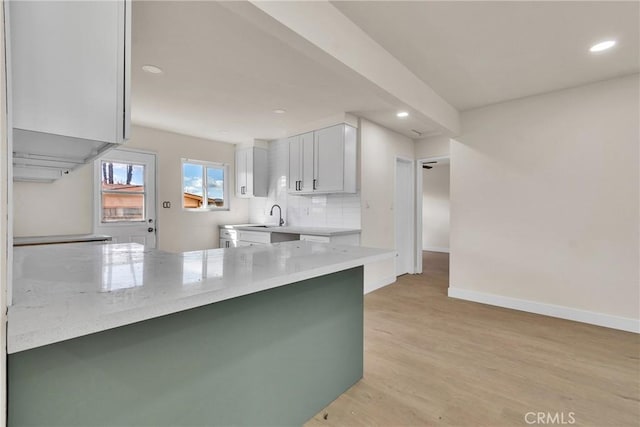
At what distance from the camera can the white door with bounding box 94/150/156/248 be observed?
13.4ft

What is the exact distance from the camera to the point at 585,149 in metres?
3.12

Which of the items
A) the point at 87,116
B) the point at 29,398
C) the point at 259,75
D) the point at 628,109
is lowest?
the point at 29,398

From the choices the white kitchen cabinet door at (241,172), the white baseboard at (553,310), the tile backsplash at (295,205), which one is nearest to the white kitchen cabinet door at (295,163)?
the tile backsplash at (295,205)

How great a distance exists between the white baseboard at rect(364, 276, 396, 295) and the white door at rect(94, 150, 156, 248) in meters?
3.33

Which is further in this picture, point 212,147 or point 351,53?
point 212,147

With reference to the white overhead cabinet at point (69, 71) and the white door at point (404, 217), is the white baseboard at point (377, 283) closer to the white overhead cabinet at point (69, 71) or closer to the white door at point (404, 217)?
the white door at point (404, 217)

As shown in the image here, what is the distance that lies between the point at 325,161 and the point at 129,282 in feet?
10.9

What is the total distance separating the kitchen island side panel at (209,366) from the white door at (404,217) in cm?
330

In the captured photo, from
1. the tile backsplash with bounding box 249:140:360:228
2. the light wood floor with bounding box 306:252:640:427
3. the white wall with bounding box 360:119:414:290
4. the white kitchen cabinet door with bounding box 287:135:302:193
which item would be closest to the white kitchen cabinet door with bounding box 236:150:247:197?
the tile backsplash with bounding box 249:140:360:228

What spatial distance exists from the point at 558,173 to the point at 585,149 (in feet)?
1.06

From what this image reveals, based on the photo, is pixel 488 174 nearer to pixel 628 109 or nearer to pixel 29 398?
pixel 628 109

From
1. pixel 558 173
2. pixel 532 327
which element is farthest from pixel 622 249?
pixel 532 327

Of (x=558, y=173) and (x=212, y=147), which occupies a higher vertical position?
(x=212, y=147)

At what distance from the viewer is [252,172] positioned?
17.2ft
